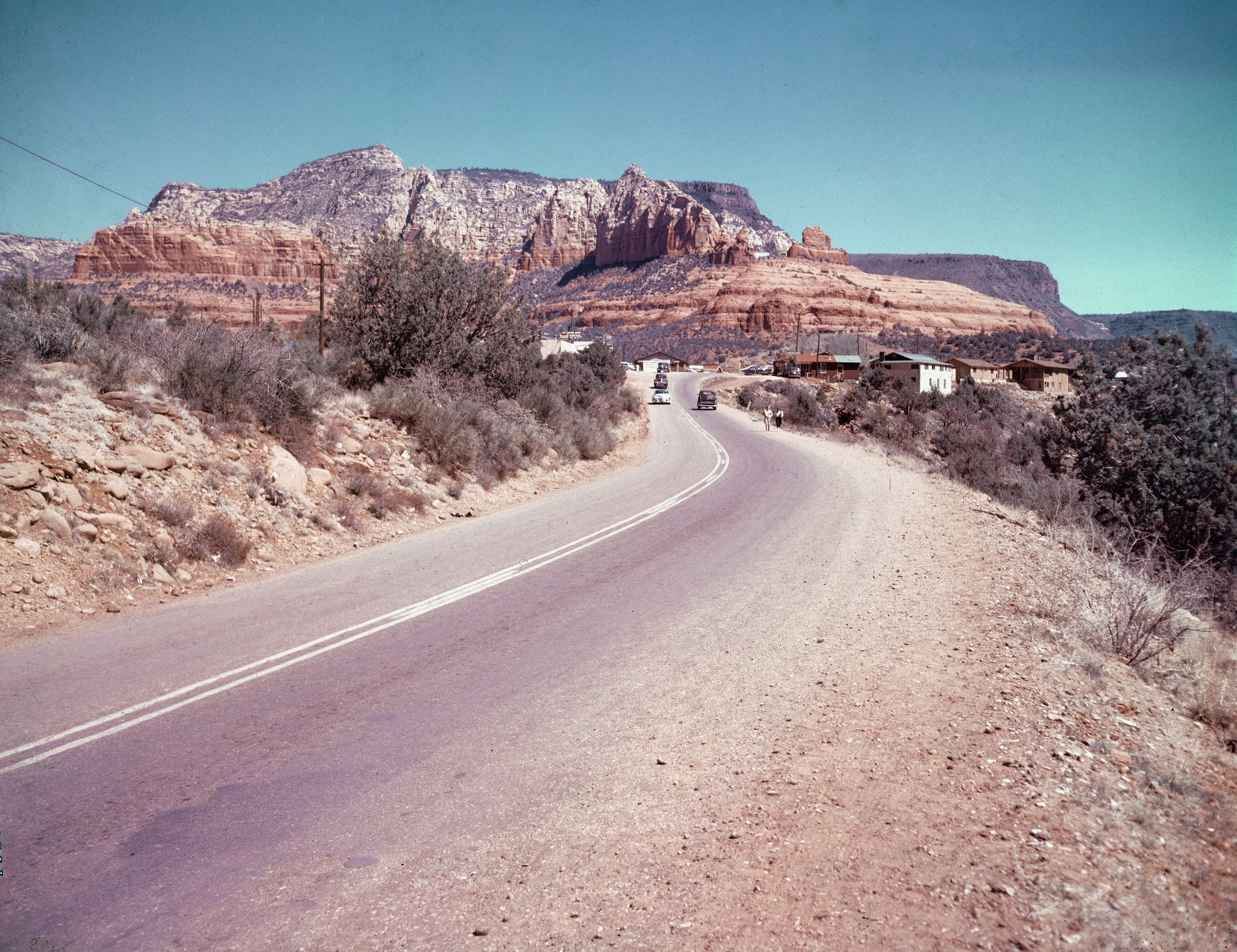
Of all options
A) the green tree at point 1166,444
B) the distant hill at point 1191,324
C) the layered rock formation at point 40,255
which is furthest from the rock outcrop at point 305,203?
the green tree at point 1166,444

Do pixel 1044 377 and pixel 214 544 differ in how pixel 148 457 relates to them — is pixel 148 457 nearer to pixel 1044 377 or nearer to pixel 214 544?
pixel 214 544

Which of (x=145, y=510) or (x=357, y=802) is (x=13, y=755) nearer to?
(x=357, y=802)

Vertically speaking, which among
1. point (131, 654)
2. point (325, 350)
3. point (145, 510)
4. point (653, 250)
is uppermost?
point (653, 250)

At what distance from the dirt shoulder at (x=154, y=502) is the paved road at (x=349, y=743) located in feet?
2.30

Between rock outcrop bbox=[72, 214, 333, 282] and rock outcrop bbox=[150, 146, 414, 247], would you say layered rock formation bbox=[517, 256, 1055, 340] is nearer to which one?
rock outcrop bbox=[72, 214, 333, 282]

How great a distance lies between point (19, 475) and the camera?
26.2 ft

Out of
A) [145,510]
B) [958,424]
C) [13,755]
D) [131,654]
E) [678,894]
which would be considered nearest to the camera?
[678,894]

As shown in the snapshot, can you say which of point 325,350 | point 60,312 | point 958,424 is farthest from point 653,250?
point 60,312

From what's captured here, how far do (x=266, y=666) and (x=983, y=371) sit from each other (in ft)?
270

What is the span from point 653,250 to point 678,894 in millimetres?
176874

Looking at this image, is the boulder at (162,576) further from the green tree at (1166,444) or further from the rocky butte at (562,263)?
the rocky butte at (562,263)

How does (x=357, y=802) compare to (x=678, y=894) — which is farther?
(x=357, y=802)

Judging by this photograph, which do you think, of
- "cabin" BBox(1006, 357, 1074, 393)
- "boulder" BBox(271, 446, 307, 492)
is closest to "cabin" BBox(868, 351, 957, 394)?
"cabin" BBox(1006, 357, 1074, 393)

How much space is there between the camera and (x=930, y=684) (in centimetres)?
563
